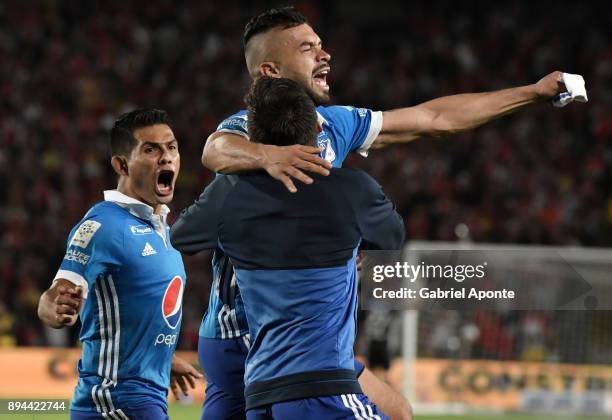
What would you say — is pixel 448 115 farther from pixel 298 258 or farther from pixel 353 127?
pixel 298 258

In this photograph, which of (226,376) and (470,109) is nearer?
(226,376)

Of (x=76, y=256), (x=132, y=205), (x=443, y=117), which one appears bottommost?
(x=76, y=256)

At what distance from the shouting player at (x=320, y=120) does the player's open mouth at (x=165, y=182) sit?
0.70 metres

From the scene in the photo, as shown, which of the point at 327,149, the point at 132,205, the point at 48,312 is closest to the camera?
the point at 48,312

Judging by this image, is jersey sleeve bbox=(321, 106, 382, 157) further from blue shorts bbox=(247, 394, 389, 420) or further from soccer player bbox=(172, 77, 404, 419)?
blue shorts bbox=(247, 394, 389, 420)

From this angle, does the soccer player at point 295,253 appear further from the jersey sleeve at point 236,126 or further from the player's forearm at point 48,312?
the player's forearm at point 48,312

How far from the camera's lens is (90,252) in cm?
455

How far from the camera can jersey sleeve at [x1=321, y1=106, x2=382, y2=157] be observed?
14.9 ft

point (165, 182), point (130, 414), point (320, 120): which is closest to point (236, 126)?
point (320, 120)

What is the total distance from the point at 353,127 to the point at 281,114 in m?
1.31

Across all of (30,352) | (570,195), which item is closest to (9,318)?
(30,352)

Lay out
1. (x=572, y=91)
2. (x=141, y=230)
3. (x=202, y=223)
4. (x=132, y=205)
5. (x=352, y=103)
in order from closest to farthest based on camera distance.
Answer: (x=202, y=223)
(x=572, y=91)
(x=141, y=230)
(x=132, y=205)
(x=352, y=103)

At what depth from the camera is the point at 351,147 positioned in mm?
4617

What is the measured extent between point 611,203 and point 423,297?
45.6 ft
